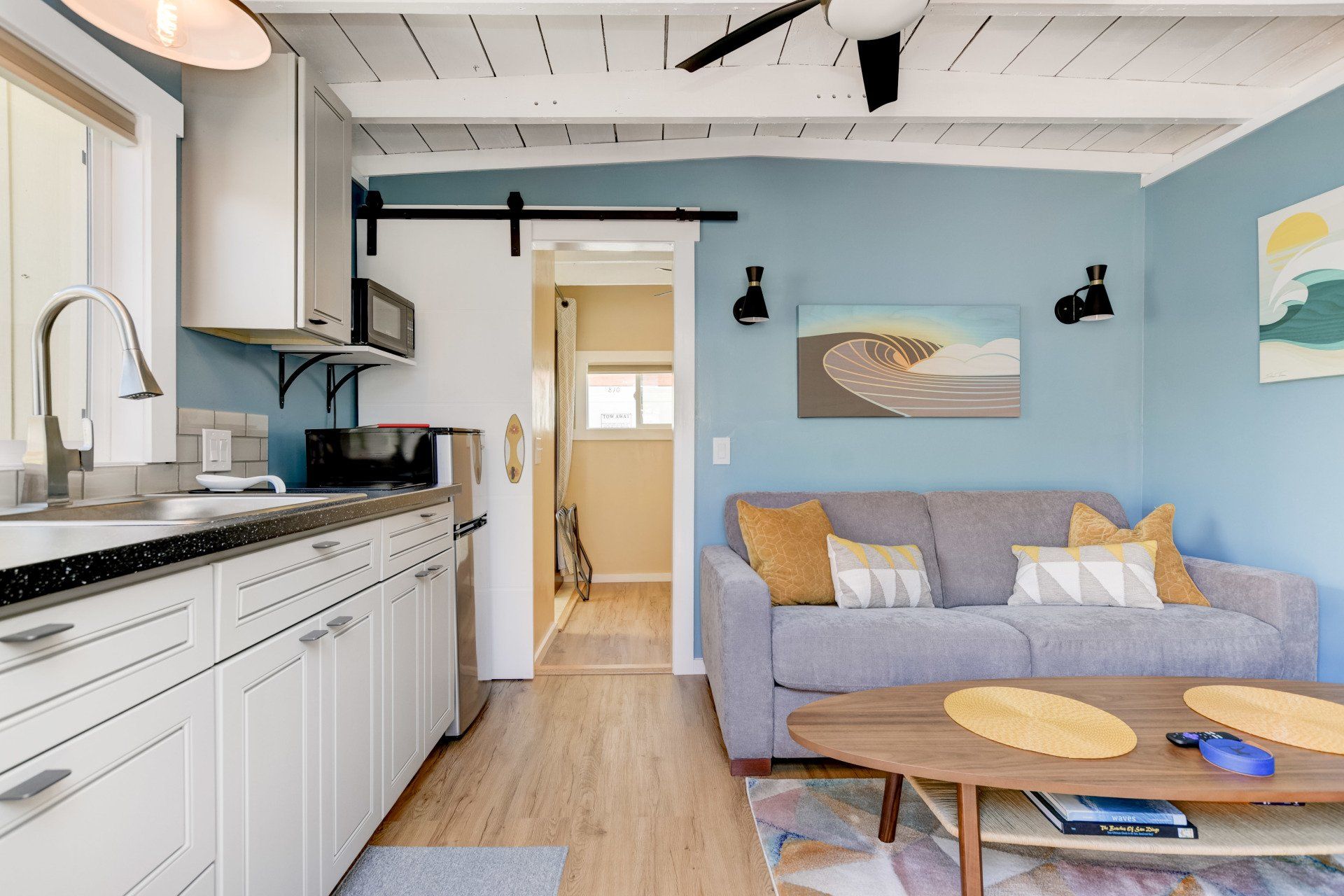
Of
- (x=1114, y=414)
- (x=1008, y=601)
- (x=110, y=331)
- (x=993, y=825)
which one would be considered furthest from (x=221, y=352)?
(x=1114, y=414)

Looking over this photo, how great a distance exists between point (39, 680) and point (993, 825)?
5.22ft

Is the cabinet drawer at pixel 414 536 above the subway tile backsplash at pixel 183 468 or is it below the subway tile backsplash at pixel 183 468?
below

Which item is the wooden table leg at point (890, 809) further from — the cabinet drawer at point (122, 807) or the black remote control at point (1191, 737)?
the cabinet drawer at point (122, 807)

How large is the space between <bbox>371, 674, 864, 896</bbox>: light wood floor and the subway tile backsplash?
3.69 feet

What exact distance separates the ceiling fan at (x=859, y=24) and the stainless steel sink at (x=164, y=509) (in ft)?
5.06

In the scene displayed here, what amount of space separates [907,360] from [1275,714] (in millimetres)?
1880

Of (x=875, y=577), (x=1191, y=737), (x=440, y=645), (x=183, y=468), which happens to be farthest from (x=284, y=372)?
(x=1191, y=737)

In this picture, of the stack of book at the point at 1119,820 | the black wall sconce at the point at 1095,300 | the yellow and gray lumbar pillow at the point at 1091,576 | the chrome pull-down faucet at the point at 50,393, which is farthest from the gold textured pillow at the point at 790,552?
the chrome pull-down faucet at the point at 50,393

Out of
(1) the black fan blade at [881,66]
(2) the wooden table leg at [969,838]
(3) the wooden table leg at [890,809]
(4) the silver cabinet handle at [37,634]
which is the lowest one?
(3) the wooden table leg at [890,809]

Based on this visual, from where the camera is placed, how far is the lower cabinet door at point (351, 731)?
1.44 metres

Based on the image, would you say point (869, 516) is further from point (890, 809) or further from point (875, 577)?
point (890, 809)

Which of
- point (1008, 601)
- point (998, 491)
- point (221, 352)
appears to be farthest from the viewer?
point (998, 491)

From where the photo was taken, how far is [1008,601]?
→ 2629 millimetres

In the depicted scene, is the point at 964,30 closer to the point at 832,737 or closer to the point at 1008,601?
the point at 1008,601
